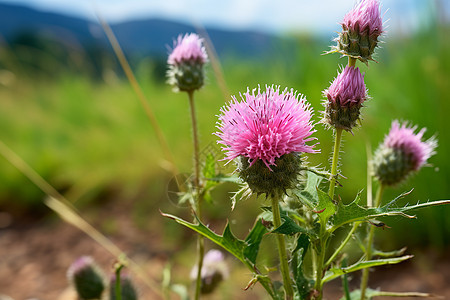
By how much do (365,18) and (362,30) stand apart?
25mm

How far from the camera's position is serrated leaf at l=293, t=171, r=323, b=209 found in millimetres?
797

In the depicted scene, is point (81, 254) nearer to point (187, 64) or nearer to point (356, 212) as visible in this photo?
point (187, 64)

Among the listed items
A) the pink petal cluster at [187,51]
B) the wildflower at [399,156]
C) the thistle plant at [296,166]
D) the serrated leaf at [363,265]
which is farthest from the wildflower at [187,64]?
the serrated leaf at [363,265]

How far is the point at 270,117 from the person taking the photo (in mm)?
785

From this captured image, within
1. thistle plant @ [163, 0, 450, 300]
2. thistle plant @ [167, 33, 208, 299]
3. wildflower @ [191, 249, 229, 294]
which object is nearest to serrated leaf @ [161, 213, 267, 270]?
thistle plant @ [163, 0, 450, 300]

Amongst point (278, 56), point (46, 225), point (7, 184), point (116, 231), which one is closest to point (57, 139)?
point (7, 184)

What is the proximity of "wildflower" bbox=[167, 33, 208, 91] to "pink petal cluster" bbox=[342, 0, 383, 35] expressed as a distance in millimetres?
541

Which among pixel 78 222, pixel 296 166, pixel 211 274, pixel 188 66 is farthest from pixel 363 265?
pixel 78 222

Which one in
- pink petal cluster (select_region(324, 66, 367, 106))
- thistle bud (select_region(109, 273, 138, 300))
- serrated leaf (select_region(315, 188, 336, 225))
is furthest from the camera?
thistle bud (select_region(109, 273, 138, 300))

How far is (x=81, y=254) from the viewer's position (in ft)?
12.9

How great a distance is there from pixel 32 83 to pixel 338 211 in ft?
25.4

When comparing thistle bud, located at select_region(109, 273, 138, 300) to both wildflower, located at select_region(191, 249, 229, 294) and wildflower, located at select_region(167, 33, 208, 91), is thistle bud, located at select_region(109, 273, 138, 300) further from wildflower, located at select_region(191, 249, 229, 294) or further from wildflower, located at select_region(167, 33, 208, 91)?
wildflower, located at select_region(167, 33, 208, 91)

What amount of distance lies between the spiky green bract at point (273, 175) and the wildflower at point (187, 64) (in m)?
0.54

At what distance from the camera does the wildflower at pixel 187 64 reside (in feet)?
4.17
